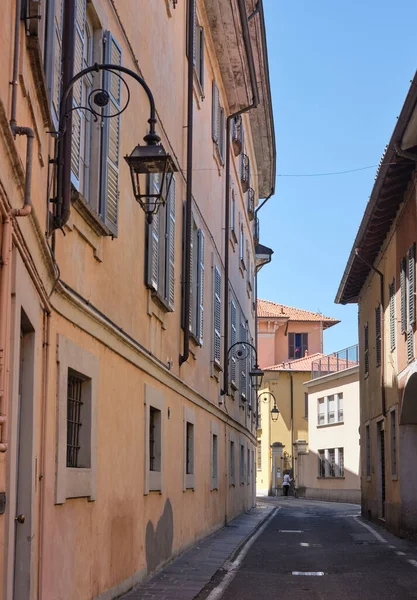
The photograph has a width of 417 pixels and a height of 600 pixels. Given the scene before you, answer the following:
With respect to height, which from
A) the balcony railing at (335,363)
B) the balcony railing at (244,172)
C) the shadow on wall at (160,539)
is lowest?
the shadow on wall at (160,539)

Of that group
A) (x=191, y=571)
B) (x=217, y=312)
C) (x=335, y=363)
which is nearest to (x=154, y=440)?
(x=191, y=571)

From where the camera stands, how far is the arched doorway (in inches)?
821

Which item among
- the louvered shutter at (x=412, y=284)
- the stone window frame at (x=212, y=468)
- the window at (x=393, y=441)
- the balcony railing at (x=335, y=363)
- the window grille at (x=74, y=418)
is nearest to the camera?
the window grille at (x=74, y=418)

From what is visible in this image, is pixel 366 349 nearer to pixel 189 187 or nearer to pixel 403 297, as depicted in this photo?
pixel 403 297

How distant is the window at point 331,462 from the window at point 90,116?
41.3 meters

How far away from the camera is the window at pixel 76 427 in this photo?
905 cm

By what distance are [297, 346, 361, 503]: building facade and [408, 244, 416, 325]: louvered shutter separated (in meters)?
24.8

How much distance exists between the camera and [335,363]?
49719 millimetres

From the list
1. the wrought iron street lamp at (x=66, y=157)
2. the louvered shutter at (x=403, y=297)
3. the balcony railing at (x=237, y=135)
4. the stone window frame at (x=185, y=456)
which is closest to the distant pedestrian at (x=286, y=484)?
the balcony railing at (x=237, y=135)

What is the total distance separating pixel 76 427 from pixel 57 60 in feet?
11.0

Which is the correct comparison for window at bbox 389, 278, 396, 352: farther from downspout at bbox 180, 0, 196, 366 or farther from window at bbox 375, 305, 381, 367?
downspout at bbox 180, 0, 196, 366

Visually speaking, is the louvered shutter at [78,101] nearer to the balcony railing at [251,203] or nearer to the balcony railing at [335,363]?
the balcony railing at [251,203]

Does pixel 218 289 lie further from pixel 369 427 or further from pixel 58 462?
pixel 58 462

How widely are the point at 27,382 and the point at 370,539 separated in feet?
48.8
